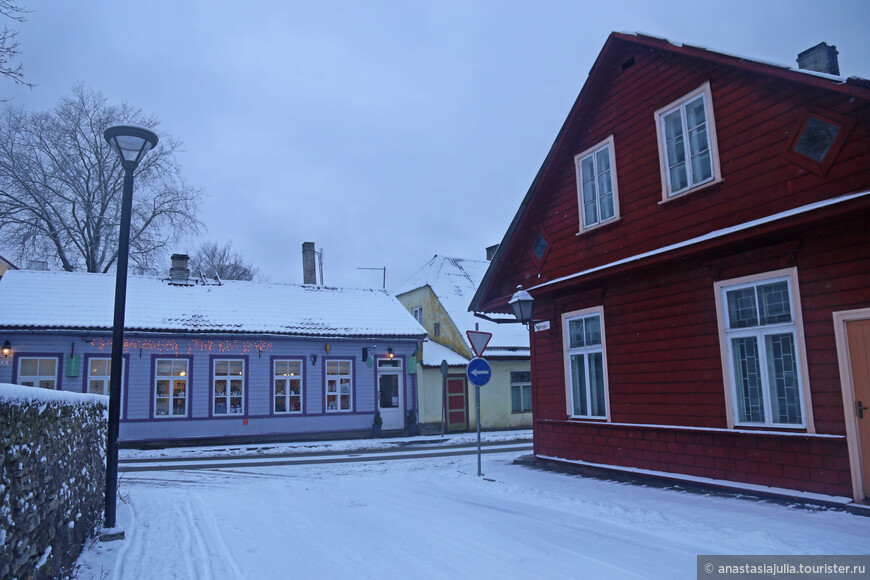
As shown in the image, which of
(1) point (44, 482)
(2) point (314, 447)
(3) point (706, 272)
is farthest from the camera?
(2) point (314, 447)

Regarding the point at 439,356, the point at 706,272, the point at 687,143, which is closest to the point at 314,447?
the point at 439,356

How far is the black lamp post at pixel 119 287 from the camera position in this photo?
7305 millimetres

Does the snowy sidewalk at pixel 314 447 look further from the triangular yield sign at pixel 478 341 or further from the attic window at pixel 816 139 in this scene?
the attic window at pixel 816 139

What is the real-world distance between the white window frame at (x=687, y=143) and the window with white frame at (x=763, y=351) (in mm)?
1679

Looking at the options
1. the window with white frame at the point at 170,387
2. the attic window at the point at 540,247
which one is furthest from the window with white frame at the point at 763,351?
the window with white frame at the point at 170,387

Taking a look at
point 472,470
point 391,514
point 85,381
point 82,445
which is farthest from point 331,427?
point 82,445

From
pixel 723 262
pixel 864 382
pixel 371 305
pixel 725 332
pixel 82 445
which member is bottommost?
pixel 82 445

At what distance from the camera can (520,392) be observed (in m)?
28.5

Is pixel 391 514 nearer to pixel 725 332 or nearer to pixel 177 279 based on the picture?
pixel 725 332

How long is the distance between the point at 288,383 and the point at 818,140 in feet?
65.3

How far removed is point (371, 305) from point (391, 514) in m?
19.5

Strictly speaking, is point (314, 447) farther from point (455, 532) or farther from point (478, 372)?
point (455, 532)

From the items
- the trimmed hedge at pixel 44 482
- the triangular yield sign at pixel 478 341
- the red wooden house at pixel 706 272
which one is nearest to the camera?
the trimmed hedge at pixel 44 482

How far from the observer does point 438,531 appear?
7.58m
